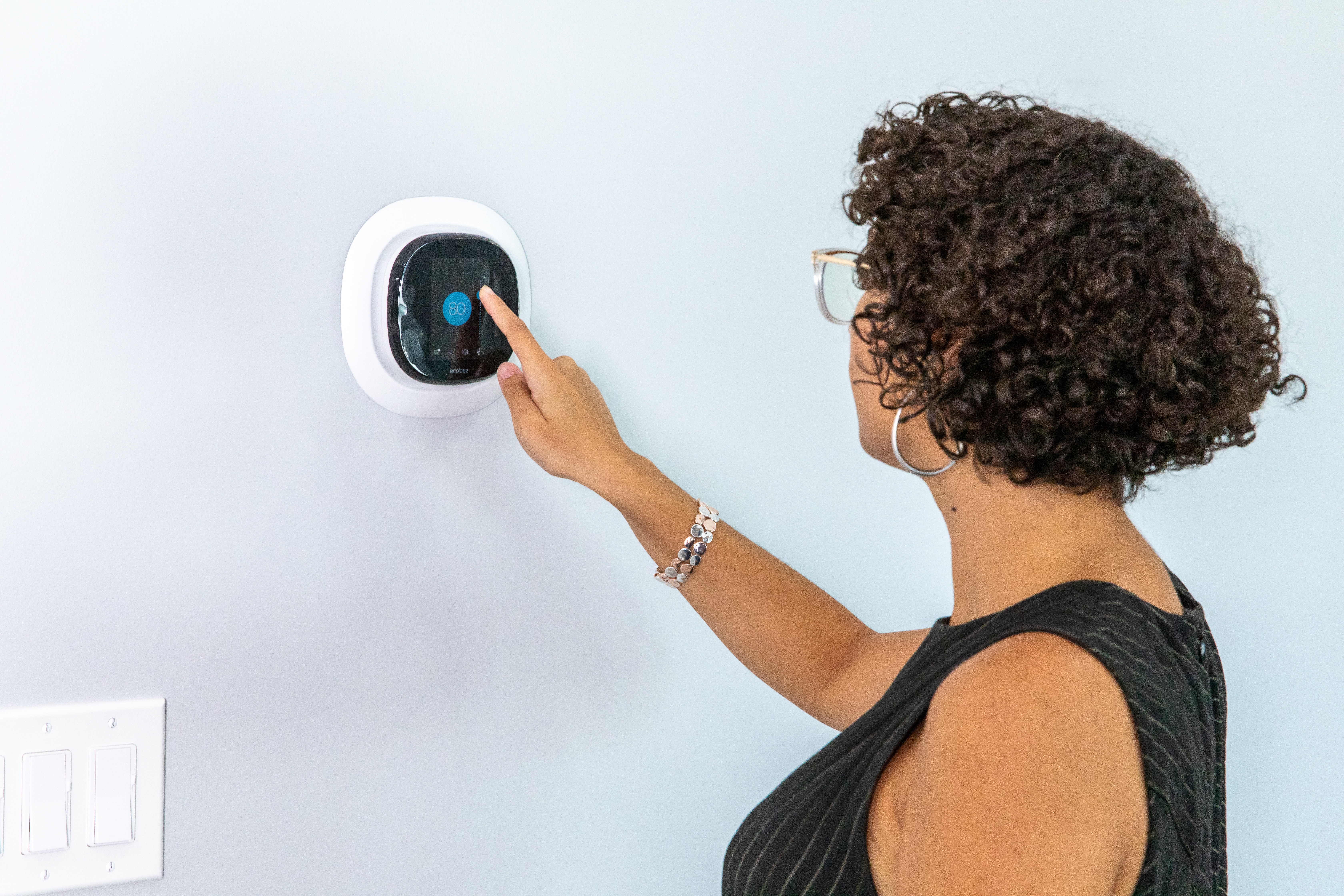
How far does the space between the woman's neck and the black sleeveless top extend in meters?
0.02

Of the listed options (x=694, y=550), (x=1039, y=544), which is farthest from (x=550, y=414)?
(x=1039, y=544)

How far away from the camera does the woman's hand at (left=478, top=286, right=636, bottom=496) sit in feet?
2.76

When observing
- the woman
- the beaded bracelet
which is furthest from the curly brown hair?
the beaded bracelet

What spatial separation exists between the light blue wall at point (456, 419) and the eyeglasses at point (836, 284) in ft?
0.65

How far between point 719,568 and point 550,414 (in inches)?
8.6

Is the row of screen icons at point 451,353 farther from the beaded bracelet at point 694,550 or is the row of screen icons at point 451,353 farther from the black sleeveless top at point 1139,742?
the black sleeveless top at point 1139,742

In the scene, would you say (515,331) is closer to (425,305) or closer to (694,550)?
(425,305)

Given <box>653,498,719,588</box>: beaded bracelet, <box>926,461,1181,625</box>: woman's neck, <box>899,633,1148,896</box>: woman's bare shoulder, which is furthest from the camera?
<box>653,498,719,588</box>: beaded bracelet

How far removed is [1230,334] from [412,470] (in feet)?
2.11

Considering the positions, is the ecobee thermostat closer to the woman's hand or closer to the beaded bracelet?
the woman's hand

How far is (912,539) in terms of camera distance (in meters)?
1.13

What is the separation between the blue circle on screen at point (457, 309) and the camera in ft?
2.78

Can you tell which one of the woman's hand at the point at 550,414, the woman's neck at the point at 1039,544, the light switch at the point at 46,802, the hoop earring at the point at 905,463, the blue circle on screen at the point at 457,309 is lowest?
the light switch at the point at 46,802

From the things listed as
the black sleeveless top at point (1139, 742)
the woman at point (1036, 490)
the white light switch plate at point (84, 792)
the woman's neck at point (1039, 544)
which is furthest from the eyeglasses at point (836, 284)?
the white light switch plate at point (84, 792)
